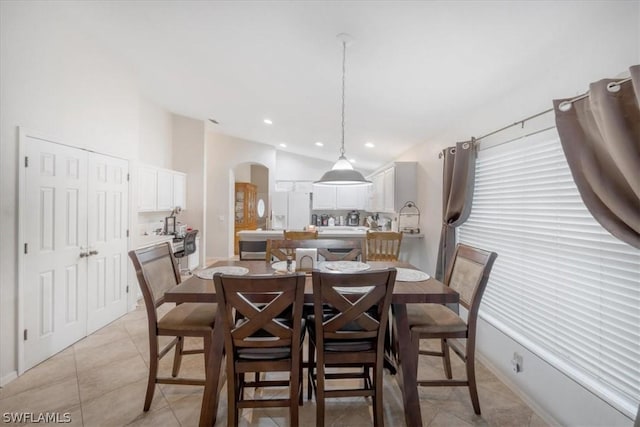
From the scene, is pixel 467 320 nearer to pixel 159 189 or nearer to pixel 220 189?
pixel 159 189

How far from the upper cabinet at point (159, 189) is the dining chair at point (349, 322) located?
12.9 ft

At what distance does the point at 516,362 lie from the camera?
88.3 inches

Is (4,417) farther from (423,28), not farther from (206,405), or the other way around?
(423,28)

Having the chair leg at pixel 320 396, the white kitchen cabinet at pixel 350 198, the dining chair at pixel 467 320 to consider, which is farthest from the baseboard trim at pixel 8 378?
the white kitchen cabinet at pixel 350 198

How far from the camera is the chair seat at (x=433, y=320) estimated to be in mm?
2006

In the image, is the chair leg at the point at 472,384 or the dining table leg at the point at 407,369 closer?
the dining table leg at the point at 407,369

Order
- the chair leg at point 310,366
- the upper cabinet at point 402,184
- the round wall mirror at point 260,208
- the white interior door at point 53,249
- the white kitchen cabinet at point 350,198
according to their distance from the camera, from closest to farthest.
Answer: the chair leg at point 310,366 < the white interior door at point 53,249 < the upper cabinet at point 402,184 < the white kitchen cabinet at point 350,198 < the round wall mirror at point 260,208

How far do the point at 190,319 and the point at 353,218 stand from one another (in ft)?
19.9

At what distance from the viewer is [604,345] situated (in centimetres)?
163

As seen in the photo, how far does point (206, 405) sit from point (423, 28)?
8.96ft

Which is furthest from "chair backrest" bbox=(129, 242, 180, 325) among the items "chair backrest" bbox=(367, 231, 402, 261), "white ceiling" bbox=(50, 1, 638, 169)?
"chair backrest" bbox=(367, 231, 402, 261)

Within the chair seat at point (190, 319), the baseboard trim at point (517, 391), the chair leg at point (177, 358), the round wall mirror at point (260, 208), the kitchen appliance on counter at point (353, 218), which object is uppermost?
the round wall mirror at point (260, 208)

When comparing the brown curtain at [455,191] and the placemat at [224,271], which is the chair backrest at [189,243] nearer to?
the placemat at [224,271]

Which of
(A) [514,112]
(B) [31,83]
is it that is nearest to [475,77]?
(A) [514,112]
